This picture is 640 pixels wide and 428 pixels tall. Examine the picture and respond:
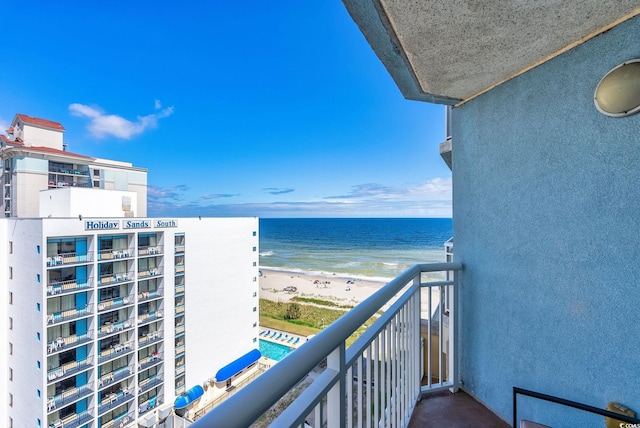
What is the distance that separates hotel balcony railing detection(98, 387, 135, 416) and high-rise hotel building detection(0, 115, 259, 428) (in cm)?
3

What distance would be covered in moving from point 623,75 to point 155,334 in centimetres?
1155

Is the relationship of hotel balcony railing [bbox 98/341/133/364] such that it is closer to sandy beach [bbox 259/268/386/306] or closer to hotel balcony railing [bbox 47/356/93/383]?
hotel balcony railing [bbox 47/356/93/383]

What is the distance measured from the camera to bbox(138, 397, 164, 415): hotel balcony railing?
849cm

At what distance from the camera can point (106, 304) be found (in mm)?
8102

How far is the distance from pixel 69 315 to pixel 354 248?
28536 mm

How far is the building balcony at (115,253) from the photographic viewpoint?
798 centimetres

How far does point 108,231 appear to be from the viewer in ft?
26.6

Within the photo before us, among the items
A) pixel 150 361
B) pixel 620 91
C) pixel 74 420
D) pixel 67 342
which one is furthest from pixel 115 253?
pixel 620 91

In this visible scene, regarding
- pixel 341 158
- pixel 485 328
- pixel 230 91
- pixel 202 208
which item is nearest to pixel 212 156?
pixel 230 91

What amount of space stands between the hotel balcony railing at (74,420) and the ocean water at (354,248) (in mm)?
18133

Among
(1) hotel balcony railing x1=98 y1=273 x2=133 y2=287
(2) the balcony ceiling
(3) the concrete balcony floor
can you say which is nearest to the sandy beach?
(1) hotel balcony railing x1=98 y1=273 x2=133 y2=287

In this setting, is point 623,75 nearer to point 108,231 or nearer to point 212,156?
point 108,231

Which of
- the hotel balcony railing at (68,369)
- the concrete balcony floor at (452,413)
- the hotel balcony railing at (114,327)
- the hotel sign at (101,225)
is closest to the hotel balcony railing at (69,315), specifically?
the hotel balcony railing at (114,327)

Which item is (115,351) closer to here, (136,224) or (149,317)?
(149,317)
